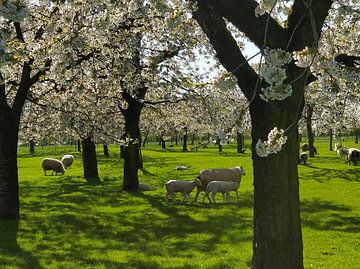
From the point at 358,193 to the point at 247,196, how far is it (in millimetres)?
4886

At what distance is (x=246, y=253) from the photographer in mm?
9867

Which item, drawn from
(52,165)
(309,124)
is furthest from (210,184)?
(309,124)

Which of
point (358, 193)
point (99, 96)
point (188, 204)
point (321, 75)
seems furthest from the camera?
point (358, 193)

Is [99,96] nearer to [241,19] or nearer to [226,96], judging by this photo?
[226,96]

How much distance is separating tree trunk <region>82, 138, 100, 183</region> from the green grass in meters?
5.33

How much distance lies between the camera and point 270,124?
5754 mm

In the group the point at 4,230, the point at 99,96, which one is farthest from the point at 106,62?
the point at 4,230

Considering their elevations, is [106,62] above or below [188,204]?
above

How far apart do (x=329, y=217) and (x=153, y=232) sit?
18.6 feet

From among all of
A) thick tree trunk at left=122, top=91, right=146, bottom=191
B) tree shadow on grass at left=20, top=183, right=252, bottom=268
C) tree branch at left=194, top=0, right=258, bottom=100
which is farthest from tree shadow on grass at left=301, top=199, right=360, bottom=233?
tree branch at left=194, top=0, right=258, bottom=100

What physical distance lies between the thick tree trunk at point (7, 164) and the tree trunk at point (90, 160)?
12347 millimetres

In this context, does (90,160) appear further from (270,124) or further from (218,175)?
(270,124)

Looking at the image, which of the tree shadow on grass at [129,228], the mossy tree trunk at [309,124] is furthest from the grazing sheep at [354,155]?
the tree shadow on grass at [129,228]

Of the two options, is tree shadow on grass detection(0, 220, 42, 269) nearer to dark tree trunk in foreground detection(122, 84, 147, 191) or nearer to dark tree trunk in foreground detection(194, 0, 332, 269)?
dark tree trunk in foreground detection(194, 0, 332, 269)
